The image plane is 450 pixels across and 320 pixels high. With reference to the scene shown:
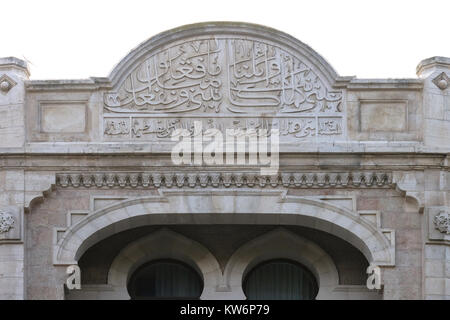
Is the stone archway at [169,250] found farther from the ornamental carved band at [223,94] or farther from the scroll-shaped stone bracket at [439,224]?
the scroll-shaped stone bracket at [439,224]

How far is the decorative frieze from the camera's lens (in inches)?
727

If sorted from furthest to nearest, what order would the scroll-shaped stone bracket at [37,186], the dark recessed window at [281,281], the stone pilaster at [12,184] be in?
1. the dark recessed window at [281,281]
2. the scroll-shaped stone bracket at [37,186]
3. the stone pilaster at [12,184]

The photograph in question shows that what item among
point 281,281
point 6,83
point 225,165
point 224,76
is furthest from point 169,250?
point 6,83

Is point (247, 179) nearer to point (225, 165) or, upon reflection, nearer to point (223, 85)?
point (225, 165)

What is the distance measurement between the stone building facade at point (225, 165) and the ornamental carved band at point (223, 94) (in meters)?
0.01

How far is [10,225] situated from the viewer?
18.2 metres

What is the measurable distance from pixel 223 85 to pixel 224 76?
134 millimetres

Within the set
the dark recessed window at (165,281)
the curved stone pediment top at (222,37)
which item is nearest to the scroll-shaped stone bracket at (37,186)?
the curved stone pediment top at (222,37)

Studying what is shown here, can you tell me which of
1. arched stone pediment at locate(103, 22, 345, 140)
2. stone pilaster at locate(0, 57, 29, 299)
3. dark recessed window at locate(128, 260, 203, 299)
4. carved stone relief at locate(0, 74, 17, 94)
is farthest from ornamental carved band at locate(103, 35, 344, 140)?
dark recessed window at locate(128, 260, 203, 299)

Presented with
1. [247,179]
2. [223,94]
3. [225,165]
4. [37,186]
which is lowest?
[37,186]

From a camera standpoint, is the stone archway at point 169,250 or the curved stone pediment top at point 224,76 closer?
the curved stone pediment top at point 224,76

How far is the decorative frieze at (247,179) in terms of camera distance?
18469 millimetres

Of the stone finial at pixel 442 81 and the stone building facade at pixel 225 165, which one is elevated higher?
the stone finial at pixel 442 81

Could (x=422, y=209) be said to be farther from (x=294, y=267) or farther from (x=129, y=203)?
(x=129, y=203)
